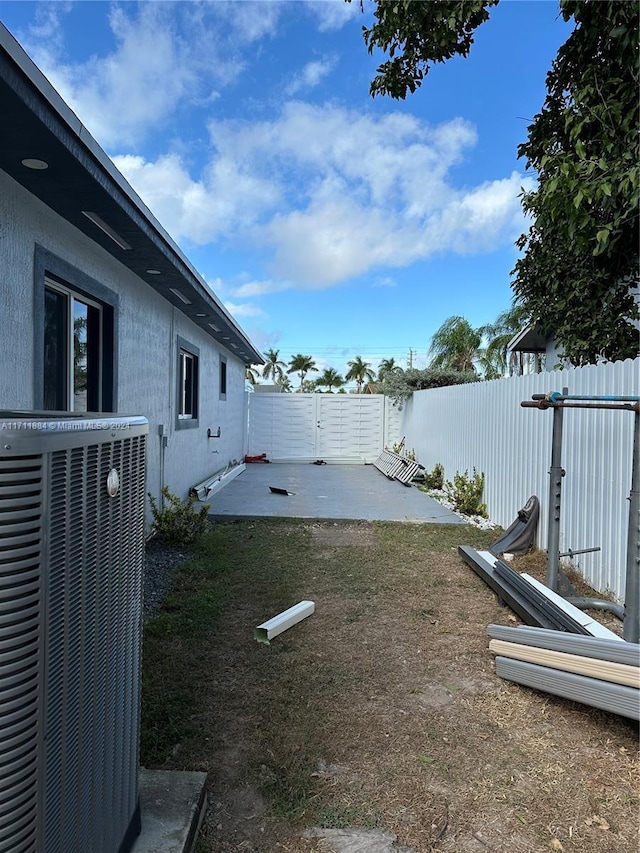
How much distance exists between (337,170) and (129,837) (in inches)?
521

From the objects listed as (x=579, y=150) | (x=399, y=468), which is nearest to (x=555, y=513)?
(x=579, y=150)

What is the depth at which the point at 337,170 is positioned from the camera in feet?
41.7

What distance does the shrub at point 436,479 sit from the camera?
10.9m

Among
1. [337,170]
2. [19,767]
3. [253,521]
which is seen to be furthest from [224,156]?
[19,767]

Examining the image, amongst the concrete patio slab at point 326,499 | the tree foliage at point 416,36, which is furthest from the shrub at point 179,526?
the tree foliage at point 416,36

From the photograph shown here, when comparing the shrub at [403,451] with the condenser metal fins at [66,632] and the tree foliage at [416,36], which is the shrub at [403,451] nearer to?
the tree foliage at [416,36]

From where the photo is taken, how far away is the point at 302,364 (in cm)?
5612

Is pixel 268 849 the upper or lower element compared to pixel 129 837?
lower

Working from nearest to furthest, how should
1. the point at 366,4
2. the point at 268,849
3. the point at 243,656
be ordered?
the point at 268,849
the point at 243,656
the point at 366,4

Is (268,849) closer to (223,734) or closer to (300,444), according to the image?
(223,734)

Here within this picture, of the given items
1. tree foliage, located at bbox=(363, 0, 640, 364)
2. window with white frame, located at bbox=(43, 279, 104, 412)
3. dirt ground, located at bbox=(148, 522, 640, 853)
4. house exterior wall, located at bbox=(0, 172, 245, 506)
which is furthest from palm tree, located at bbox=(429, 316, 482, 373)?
dirt ground, located at bbox=(148, 522, 640, 853)

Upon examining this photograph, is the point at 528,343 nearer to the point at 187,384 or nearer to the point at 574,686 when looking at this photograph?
the point at 187,384

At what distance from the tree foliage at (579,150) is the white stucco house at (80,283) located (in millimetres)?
3169

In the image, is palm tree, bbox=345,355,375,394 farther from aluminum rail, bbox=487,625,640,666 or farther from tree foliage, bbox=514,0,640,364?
aluminum rail, bbox=487,625,640,666
